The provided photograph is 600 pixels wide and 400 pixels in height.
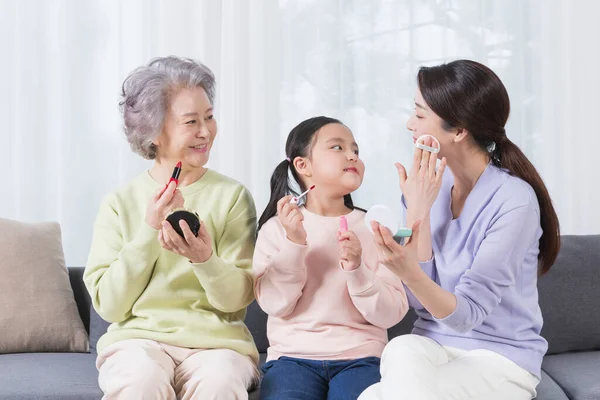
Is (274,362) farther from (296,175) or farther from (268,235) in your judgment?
(296,175)

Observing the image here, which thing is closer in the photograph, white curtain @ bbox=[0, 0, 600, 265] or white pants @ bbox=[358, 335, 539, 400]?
white pants @ bbox=[358, 335, 539, 400]

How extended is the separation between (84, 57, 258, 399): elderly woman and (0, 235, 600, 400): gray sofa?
10.4 inches

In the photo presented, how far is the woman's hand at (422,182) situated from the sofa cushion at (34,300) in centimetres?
119

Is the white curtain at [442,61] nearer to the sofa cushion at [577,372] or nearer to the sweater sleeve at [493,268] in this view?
the sofa cushion at [577,372]

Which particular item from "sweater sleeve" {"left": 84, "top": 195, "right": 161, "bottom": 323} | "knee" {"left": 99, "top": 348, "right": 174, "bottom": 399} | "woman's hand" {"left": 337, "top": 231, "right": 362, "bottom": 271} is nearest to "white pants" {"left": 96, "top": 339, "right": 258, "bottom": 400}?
"knee" {"left": 99, "top": 348, "right": 174, "bottom": 399}

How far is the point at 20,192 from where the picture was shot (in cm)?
330

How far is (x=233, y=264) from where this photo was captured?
7.20ft

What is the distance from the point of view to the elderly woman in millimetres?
2029

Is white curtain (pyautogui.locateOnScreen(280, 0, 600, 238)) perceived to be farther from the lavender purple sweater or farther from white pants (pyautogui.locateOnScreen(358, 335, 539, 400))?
white pants (pyautogui.locateOnScreen(358, 335, 539, 400))

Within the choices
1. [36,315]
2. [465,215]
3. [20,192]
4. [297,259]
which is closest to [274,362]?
[297,259]

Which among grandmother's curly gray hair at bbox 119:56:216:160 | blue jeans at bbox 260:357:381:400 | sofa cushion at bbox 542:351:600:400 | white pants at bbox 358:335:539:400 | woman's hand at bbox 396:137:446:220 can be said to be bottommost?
sofa cushion at bbox 542:351:600:400

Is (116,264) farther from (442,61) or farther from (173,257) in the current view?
(442,61)

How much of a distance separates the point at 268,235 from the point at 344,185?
9.4 inches

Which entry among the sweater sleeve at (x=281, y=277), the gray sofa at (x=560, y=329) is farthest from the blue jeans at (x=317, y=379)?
the gray sofa at (x=560, y=329)
